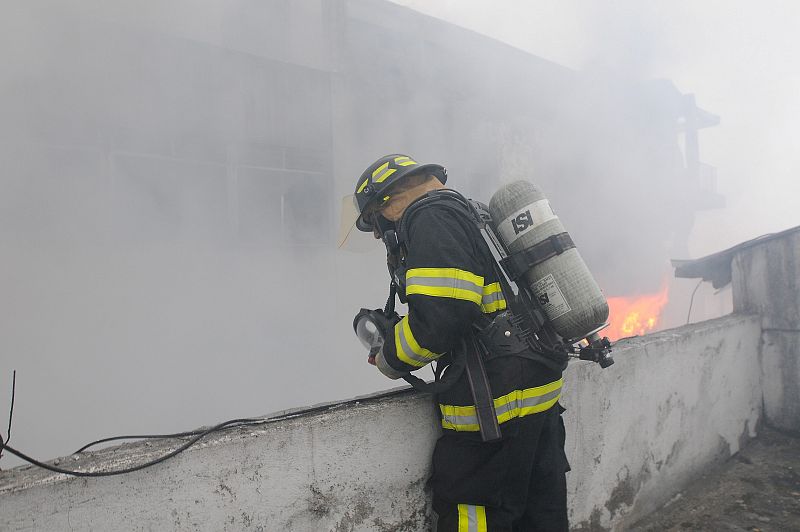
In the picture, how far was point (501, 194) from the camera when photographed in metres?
1.76

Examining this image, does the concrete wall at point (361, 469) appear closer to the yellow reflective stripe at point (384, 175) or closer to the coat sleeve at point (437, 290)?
the coat sleeve at point (437, 290)

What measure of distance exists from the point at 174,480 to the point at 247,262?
659 centimetres

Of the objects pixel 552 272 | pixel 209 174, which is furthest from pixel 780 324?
pixel 209 174

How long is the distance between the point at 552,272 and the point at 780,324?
331cm

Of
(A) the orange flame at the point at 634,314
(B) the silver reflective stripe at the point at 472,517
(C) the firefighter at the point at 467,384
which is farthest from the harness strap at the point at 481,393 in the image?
(A) the orange flame at the point at 634,314

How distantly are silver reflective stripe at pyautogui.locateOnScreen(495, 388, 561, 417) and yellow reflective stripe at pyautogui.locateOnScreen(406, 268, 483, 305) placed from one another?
0.35 metres

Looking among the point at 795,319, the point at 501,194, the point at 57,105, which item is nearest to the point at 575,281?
the point at 501,194

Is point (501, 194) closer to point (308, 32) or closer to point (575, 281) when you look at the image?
point (575, 281)

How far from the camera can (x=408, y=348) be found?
1479 millimetres

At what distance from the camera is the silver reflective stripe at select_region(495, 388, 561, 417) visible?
4.95 feet

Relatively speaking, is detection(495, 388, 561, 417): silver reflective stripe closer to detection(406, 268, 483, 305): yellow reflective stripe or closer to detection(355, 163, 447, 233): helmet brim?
detection(406, 268, 483, 305): yellow reflective stripe

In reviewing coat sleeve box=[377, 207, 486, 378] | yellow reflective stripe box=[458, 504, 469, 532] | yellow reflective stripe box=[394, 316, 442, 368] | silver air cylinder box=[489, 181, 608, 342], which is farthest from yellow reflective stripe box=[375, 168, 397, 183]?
yellow reflective stripe box=[458, 504, 469, 532]

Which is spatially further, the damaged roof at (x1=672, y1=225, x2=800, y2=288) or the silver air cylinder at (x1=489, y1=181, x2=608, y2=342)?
the damaged roof at (x1=672, y1=225, x2=800, y2=288)

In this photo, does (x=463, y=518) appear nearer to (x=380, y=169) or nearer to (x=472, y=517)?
(x=472, y=517)
